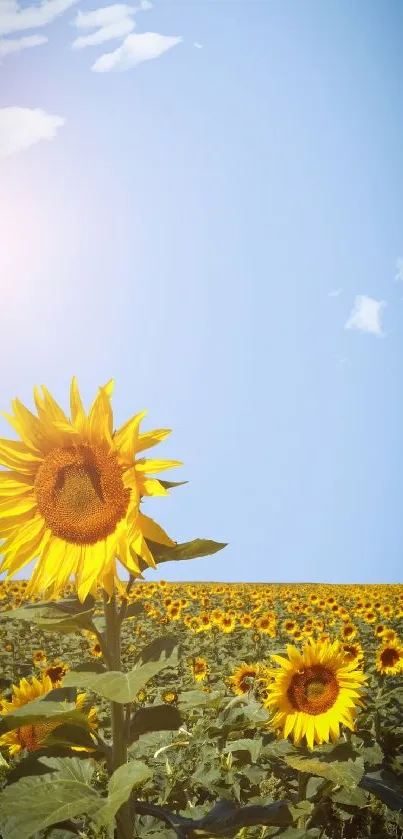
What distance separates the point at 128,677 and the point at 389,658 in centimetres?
633

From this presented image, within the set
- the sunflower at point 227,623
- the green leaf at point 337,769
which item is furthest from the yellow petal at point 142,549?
the sunflower at point 227,623

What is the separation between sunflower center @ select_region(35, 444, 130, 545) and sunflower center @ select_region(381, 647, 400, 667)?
617 centimetres

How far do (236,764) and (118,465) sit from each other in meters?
3.85

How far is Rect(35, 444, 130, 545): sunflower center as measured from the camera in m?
2.10

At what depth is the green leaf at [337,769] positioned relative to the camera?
3258 mm

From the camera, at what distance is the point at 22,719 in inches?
74.2

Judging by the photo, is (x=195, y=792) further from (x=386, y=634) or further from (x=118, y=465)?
(x=386, y=634)

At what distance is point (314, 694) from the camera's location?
4.04 m

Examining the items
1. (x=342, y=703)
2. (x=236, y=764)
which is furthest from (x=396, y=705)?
(x=342, y=703)

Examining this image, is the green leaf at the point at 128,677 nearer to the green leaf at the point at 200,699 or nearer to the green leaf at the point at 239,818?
the green leaf at the point at 239,818

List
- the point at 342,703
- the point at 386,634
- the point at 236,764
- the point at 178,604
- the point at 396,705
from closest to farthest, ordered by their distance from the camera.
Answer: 1. the point at 342,703
2. the point at 236,764
3. the point at 396,705
4. the point at 386,634
5. the point at 178,604

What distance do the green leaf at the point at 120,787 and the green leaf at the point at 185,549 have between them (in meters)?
0.64

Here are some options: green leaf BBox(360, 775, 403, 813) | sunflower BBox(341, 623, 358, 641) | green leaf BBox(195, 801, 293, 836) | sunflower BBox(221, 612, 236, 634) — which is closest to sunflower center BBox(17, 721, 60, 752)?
green leaf BBox(195, 801, 293, 836)

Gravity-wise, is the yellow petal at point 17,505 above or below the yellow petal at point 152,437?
below
